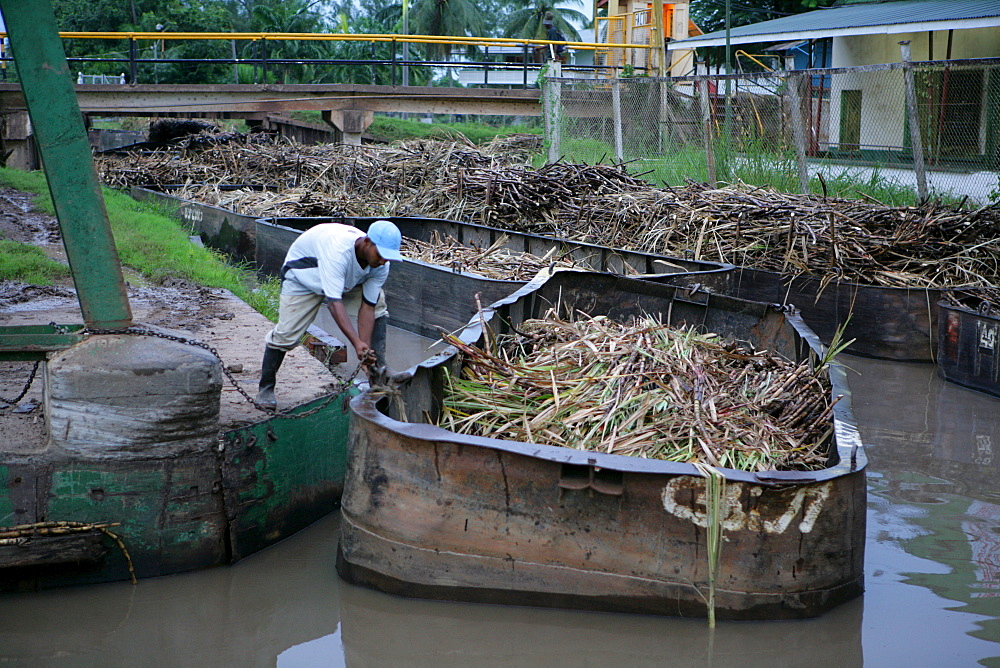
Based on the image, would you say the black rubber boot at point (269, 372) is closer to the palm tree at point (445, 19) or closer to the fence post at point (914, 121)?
the fence post at point (914, 121)

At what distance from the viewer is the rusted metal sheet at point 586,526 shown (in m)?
3.77

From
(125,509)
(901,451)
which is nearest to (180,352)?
(125,509)

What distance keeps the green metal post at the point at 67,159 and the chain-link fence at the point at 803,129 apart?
8.48 meters

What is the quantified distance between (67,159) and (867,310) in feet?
24.2

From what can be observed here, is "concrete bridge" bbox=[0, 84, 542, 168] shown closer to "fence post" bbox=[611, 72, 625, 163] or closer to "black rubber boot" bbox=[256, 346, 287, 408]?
"fence post" bbox=[611, 72, 625, 163]

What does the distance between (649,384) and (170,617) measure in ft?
8.90

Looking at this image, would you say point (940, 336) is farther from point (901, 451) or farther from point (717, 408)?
point (717, 408)

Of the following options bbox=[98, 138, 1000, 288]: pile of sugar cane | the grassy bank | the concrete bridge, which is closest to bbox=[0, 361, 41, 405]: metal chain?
the grassy bank

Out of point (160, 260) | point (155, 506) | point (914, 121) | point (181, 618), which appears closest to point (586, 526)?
point (181, 618)

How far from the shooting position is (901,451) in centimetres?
660

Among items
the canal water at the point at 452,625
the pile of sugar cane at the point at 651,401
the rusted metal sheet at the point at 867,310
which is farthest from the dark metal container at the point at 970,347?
the pile of sugar cane at the point at 651,401

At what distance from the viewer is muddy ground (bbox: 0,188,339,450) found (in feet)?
16.6

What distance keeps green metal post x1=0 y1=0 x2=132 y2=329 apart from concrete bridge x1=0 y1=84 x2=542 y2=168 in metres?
18.5

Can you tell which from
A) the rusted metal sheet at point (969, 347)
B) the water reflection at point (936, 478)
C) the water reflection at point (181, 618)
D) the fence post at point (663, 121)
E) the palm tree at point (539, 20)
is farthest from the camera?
the palm tree at point (539, 20)
